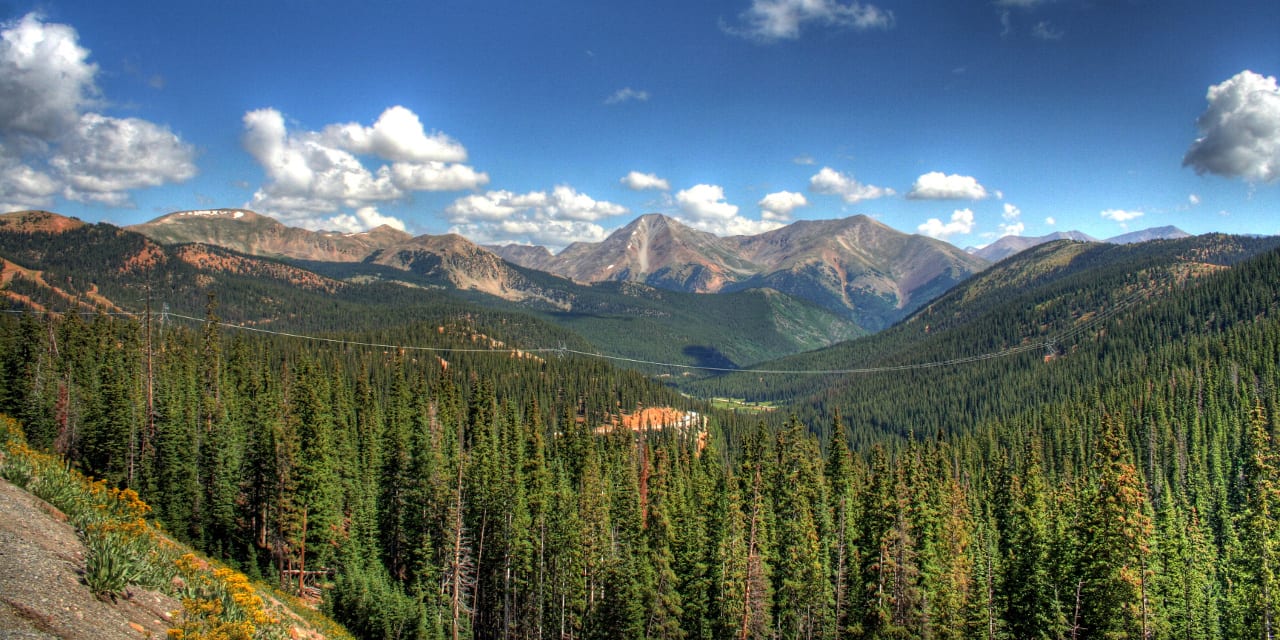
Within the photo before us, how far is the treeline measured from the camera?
44.7m

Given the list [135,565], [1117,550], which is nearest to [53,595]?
[135,565]

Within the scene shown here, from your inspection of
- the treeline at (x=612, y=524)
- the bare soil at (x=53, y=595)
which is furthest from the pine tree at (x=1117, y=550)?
the bare soil at (x=53, y=595)

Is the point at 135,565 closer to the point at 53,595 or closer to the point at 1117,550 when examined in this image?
the point at 53,595

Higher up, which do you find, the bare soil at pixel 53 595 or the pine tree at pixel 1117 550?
the bare soil at pixel 53 595

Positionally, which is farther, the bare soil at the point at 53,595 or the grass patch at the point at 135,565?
the grass patch at the point at 135,565

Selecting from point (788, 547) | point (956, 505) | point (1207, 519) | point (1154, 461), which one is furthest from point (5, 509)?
point (1154, 461)

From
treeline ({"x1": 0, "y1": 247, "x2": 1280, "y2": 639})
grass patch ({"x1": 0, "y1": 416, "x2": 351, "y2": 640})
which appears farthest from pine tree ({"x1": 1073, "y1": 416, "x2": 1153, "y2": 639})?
grass patch ({"x1": 0, "y1": 416, "x2": 351, "y2": 640})

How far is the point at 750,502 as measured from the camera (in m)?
49.8

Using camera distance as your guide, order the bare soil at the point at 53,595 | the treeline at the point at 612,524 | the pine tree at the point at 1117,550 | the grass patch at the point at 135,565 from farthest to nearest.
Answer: the treeline at the point at 612,524 < the pine tree at the point at 1117,550 < the grass patch at the point at 135,565 < the bare soil at the point at 53,595

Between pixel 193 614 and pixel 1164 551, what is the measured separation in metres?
63.2

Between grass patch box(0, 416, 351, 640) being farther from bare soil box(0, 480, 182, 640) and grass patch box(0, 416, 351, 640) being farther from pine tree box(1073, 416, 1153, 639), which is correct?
pine tree box(1073, 416, 1153, 639)

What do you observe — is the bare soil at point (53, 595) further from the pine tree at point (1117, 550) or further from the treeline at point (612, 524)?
the pine tree at point (1117, 550)

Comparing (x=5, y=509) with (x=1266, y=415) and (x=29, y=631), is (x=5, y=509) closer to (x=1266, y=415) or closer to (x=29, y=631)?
(x=29, y=631)

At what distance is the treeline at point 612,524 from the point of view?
44737 millimetres
